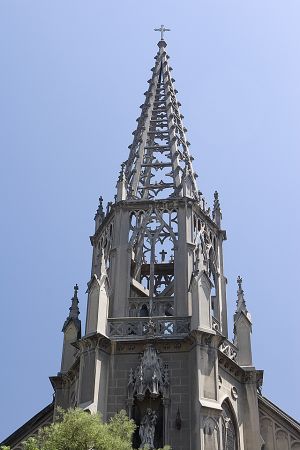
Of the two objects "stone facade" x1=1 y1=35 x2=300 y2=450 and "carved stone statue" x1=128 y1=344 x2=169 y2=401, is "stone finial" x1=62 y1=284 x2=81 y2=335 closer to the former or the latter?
"stone facade" x1=1 y1=35 x2=300 y2=450

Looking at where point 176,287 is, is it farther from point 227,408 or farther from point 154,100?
point 154,100

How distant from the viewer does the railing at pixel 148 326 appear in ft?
84.7

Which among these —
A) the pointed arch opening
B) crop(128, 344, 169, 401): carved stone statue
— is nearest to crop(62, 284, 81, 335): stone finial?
crop(128, 344, 169, 401): carved stone statue

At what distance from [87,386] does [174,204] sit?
8408mm

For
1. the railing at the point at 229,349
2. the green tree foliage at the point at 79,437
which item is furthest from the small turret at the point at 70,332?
the green tree foliage at the point at 79,437

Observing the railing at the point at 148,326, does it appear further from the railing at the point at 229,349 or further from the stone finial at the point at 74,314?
the stone finial at the point at 74,314

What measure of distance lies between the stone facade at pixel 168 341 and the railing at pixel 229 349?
1.4 inches

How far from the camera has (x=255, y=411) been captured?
26453 millimetres

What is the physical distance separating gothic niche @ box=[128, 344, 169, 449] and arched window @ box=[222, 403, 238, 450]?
6.60 feet

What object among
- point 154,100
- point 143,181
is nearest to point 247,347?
point 143,181

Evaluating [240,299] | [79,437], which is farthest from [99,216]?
→ [79,437]

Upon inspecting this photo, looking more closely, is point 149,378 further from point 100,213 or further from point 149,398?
point 100,213

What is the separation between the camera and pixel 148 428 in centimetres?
2394

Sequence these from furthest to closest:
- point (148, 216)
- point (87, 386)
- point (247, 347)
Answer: point (148, 216) → point (247, 347) → point (87, 386)
